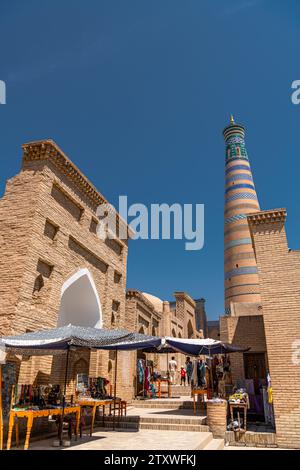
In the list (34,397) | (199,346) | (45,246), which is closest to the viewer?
(34,397)

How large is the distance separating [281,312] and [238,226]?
19.9m

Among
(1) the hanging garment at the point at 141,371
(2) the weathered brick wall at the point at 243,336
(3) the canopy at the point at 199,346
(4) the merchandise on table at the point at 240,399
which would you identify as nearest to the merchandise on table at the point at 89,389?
(3) the canopy at the point at 199,346

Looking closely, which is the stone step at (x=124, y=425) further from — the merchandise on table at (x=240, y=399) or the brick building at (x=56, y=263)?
the merchandise on table at (x=240, y=399)

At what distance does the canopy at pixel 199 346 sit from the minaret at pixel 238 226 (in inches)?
553

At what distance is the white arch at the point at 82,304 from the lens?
38.9 feet

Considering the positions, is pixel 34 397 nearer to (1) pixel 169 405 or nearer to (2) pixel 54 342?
(2) pixel 54 342

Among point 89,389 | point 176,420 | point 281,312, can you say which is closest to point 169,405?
point 176,420

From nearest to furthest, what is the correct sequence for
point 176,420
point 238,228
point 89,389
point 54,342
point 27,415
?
point 27,415
point 54,342
point 176,420
point 89,389
point 238,228

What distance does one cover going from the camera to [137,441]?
22.9ft

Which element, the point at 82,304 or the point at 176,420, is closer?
the point at 176,420

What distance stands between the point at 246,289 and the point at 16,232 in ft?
67.1

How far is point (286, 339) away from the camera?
28.2ft

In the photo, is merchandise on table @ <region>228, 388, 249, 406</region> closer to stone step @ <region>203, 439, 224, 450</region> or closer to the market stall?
stone step @ <region>203, 439, 224, 450</region>

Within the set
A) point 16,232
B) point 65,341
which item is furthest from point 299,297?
point 16,232
